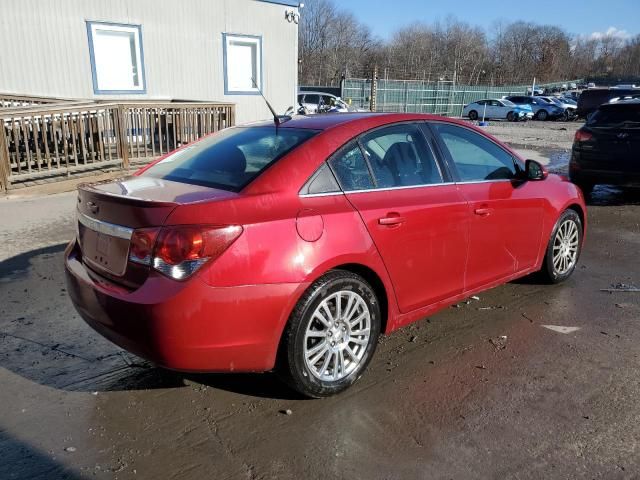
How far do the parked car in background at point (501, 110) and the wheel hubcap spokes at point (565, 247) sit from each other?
3300 centimetres

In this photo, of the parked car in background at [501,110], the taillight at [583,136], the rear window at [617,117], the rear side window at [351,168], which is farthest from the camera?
the parked car in background at [501,110]

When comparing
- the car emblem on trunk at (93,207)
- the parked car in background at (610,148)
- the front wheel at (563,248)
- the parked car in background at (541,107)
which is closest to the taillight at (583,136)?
the parked car in background at (610,148)

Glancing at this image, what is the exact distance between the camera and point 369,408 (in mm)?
3051

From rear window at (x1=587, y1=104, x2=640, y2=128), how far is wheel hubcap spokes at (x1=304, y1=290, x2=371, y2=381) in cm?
751

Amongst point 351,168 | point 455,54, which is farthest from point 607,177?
point 455,54

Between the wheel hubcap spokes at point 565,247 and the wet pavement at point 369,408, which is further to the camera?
the wheel hubcap spokes at point 565,247

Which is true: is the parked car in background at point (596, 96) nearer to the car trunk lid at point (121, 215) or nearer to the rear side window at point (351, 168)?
the rear side window at point (351, 168)

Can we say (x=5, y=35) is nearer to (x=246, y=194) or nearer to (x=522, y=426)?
(x=246, y=194)

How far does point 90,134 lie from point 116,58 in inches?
132

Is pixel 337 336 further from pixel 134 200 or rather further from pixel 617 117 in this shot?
pixel 617 117

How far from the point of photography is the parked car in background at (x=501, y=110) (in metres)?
36.3

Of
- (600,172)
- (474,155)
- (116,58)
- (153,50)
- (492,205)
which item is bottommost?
(600,172)

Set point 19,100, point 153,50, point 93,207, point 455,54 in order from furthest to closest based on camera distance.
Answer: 1. point 455,54
2. point 153,50
3. point 19,100
4. point 93,207

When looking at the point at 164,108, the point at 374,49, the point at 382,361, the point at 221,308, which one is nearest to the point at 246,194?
the point at 221,308
